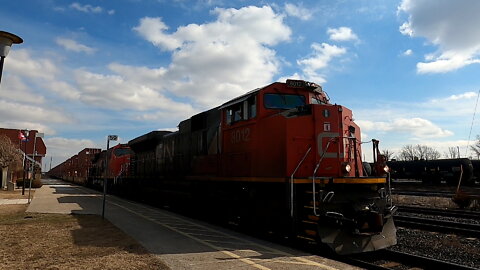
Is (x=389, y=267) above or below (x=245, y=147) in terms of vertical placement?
below

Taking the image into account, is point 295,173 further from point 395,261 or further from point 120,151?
point 120,151

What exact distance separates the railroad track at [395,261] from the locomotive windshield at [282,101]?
400 cm

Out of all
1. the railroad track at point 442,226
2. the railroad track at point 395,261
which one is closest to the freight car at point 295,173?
the railroad track at point 395,261

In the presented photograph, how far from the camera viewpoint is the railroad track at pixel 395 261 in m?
6.27

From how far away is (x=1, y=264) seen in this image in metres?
6.12

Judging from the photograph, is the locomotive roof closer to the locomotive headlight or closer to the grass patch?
the locomotive headlight

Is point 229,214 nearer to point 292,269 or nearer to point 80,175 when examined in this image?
point 292,269

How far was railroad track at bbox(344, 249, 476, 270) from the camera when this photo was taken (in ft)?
20.6

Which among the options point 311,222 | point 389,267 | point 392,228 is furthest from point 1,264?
point 392,228

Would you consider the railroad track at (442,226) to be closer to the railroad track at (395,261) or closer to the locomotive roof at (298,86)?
the railroad track at (395,261)

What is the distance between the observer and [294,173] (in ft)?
26.0

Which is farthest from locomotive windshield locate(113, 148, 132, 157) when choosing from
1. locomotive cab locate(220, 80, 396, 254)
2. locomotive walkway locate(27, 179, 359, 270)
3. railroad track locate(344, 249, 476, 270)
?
railroad track locate(344, 249, 476, 270)

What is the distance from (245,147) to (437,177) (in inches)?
1346

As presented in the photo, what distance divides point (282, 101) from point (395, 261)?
453 centimetres
